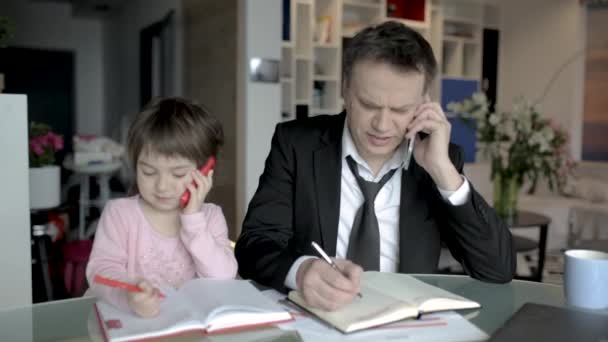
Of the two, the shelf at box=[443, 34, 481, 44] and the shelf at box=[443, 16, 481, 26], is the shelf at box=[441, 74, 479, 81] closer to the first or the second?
the shelf at box=[443, 34, 481, 44]

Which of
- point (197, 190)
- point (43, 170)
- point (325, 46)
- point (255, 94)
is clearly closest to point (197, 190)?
point (197, 190)

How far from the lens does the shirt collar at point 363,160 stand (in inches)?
58.3

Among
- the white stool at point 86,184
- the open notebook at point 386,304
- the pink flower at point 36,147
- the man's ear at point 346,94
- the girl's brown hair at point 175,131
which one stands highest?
the man's ear at point 346,94

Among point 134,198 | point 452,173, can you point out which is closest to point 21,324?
point 134,198

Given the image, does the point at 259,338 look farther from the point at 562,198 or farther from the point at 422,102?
the point at 562,198

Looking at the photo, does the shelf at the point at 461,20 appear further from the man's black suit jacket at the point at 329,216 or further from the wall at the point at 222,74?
the man's black suit jacket at the point at 329,216

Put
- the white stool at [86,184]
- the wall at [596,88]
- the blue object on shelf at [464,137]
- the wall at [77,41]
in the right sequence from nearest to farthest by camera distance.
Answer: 1. the white stool at [86,184]
2. the wall at [596,88]
3. the blue object on shelf at [464,137]
4. the wall at [77,41]

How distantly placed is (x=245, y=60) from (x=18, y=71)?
19.5 ft

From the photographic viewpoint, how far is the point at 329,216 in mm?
1442

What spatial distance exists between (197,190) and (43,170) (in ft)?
6.09

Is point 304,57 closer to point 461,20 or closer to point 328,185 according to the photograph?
point 461,20

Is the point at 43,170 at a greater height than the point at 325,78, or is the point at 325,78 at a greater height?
the point at 325,78

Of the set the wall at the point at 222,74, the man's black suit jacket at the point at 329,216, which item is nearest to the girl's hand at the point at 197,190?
the man's black suit jacket at the point at 329,216

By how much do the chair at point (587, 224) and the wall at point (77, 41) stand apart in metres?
6.94
